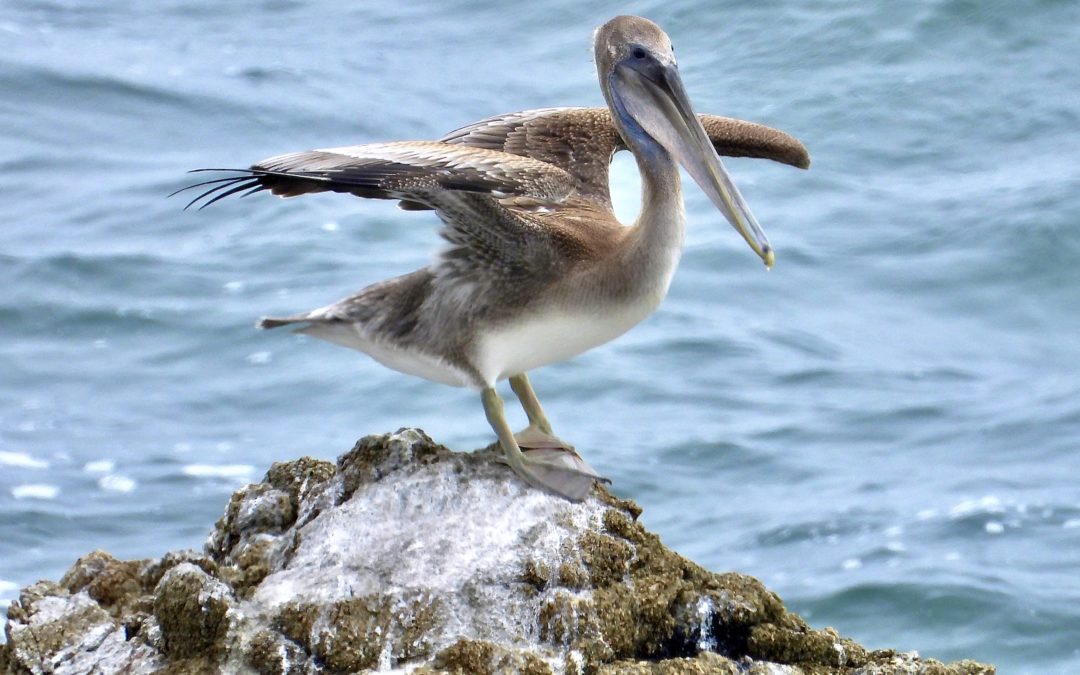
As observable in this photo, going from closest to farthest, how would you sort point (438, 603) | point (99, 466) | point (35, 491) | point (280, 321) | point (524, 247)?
point (438, 603) < point (524, 247) < point (280, 321) < point (35, 491) < point (99, 466)

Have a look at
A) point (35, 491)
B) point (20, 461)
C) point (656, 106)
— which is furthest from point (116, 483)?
point (656, 106)

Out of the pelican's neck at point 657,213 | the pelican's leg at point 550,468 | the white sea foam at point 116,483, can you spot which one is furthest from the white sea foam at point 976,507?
the pelican's leg at point 550,468

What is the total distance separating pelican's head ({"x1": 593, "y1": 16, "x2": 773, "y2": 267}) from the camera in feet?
20.4

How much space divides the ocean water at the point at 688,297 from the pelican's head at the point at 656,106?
18.3ft

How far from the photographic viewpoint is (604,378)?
14.0 meters

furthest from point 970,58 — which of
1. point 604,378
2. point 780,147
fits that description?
point 780,147

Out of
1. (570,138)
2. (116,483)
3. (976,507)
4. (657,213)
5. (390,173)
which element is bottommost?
(390,173)

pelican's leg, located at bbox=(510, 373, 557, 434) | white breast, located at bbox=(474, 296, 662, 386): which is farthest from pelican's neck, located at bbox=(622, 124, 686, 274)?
pelican's leg, located at bbox=(510, 373, 557, 434)

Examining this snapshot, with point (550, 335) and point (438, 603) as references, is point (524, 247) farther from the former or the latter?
point (438, 603)

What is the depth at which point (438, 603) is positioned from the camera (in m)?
5.10

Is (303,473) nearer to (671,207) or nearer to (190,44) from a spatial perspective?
(671,207)

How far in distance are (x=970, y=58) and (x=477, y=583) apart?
1431cm

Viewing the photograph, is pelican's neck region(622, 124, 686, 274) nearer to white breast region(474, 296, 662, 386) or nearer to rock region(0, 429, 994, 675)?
white breast region(474, 296, 662, 386)

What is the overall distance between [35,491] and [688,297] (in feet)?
19.7
